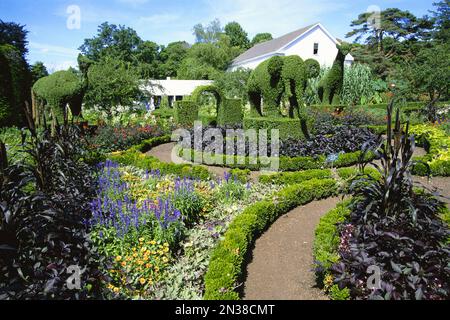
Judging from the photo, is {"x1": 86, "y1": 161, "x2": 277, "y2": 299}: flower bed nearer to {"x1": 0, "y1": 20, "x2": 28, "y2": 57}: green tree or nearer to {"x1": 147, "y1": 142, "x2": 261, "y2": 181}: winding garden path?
{"x1": 147, "y1": 142, "x2": 261, "y2": 181}: winding garden path

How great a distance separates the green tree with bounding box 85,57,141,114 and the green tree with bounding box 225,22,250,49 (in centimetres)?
4592

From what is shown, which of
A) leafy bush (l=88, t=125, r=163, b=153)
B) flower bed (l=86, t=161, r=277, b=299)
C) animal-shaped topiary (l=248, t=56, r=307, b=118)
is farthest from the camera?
leafy bush (l=88, t=125, r=163, b=153)

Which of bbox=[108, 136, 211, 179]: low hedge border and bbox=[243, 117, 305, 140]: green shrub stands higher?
bbox=[243, 117, 305, 140]: green shrub

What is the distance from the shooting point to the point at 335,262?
3.59 metres

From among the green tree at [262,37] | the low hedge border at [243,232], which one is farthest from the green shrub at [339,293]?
the green tree at [262,37]

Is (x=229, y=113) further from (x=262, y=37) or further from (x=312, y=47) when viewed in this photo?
(x=262, y=37)

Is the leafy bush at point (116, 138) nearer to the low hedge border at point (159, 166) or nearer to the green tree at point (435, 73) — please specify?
the low hedge border at point (159, 166)

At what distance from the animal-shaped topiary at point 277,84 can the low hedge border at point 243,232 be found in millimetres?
4452

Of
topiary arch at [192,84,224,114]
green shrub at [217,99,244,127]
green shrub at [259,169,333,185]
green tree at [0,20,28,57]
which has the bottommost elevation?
green shrub at [259,169,333,185]

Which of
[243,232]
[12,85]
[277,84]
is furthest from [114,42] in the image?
[243,232]

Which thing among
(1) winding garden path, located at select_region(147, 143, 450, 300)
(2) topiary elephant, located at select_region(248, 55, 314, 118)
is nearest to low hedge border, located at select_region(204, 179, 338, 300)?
(1) winding garden path, located at select_region(147, 143, 450, 300)

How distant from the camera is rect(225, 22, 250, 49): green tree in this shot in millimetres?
59188

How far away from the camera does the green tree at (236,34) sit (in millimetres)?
59188
